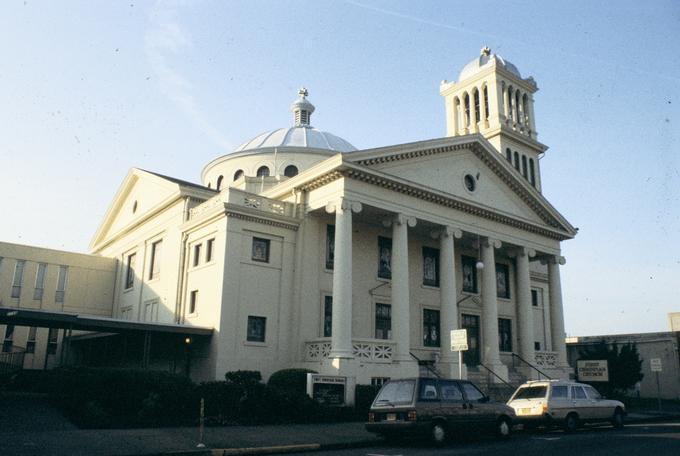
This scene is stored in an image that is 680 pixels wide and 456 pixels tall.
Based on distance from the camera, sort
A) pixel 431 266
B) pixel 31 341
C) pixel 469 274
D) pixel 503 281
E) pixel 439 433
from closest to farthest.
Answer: pixel 439 433
pixel 431 266
pixel 469 274
pixel 31 341
pixel 503 281

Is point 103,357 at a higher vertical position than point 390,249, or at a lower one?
lower

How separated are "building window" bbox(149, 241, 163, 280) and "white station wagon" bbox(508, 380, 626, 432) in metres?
21.1

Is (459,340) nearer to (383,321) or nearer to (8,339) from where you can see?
(383,321)

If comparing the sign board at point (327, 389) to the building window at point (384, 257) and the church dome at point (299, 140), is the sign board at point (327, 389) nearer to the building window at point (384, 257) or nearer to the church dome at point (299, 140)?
the building window at point (384, 257)

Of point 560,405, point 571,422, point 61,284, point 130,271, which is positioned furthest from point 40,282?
point 571,422

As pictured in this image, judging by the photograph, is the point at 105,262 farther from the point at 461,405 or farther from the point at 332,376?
the point at 461,405

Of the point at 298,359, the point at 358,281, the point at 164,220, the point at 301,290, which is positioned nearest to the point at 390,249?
the point at 358,281

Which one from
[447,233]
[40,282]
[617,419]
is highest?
[447,233]

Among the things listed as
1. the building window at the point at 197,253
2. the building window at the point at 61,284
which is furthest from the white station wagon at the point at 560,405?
the building window at the point at 61,284

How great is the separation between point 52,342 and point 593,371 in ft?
101

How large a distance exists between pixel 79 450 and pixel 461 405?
9164 millimetres

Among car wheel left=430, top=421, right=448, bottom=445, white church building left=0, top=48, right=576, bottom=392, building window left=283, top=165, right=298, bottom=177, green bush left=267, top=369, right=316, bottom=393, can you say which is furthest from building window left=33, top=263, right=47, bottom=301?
car wheel left=430, top=421, right=448, bottom=445

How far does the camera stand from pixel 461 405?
15.9 metres

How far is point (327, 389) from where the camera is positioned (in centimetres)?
2252
